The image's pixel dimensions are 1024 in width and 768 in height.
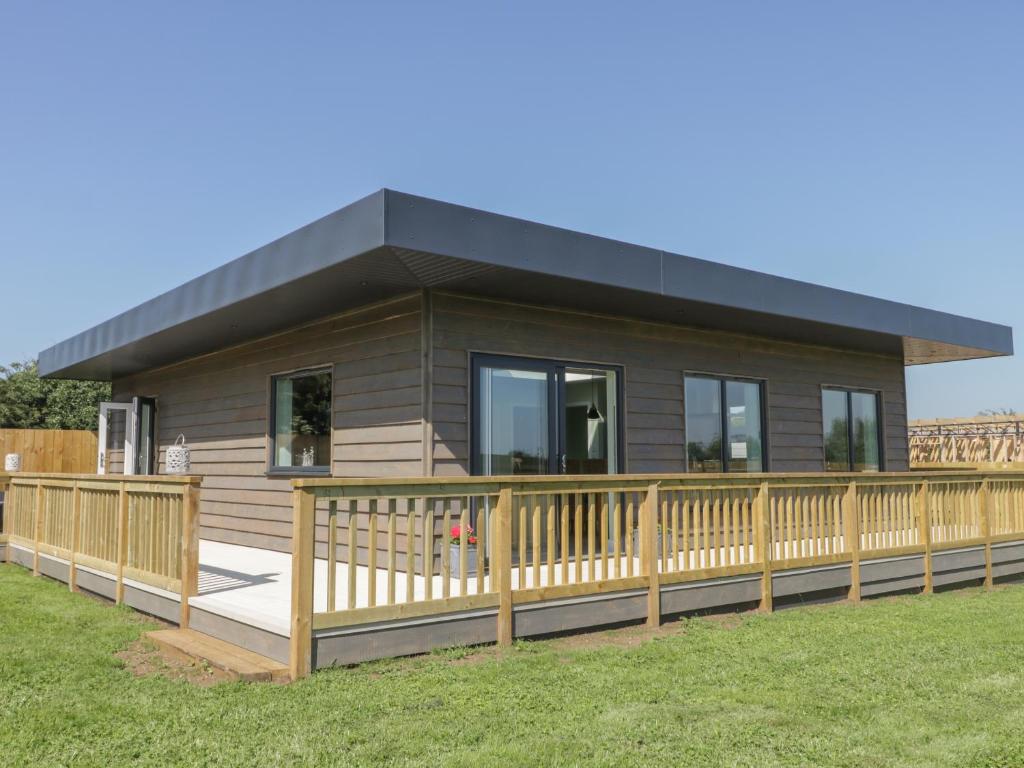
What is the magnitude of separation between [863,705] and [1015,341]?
8.08 meters

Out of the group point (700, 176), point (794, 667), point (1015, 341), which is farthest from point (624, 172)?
point (794, 667)

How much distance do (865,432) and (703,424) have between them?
309cm

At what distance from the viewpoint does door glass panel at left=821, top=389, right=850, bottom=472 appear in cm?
954

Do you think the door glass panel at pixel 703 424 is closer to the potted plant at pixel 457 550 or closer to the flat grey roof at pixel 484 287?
the flat grey roof at pixel 484 287

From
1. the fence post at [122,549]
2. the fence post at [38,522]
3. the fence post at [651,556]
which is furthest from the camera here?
the fence post at [38,522]

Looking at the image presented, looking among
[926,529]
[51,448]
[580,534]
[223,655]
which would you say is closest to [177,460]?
[223,655]

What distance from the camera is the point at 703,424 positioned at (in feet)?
27.1

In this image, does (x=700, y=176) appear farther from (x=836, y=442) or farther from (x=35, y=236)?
(x=35, y=236)

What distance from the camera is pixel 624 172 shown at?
59.6 ft

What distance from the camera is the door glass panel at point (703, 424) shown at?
8.15 m

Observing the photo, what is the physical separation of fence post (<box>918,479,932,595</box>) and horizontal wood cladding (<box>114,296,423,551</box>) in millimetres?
4434

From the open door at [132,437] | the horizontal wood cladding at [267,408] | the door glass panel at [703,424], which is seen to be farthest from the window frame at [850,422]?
the open door at [132,437]

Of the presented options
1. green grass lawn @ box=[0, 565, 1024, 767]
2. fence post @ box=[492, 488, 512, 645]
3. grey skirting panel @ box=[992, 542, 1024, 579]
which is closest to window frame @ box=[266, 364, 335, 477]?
green grass lawn @ box=[0, 565, 1024, 767]

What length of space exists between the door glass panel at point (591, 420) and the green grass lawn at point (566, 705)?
2.33 metres
